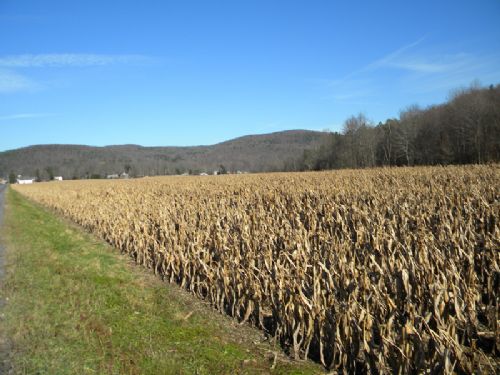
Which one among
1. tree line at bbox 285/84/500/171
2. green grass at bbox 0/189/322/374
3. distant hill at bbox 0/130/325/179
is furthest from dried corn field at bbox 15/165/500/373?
distant hill at bbox 0/130/325/179

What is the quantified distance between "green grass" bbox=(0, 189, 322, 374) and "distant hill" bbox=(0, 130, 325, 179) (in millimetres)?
114289

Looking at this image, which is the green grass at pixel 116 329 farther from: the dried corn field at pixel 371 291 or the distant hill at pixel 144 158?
the distant hill at pixel 144 158

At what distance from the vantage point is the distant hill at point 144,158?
463ft

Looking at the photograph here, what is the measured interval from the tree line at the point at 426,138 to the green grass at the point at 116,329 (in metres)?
44.4

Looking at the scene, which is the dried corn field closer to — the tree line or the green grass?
the green grass

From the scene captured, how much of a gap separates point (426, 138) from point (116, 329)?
6087 cm

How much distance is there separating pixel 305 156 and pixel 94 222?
75.8 meters

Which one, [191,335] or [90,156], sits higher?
[90,156]

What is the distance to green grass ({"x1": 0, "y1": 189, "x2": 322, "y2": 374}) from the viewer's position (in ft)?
14.2

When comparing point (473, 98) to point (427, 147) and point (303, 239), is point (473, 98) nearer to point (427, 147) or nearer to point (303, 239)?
point (427, 147)

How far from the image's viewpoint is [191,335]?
5164mm

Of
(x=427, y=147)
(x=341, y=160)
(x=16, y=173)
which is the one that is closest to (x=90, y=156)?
(x=16, y=173)

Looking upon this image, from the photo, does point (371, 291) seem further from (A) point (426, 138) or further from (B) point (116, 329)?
(A) point (426, 138)

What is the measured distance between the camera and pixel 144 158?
169m
